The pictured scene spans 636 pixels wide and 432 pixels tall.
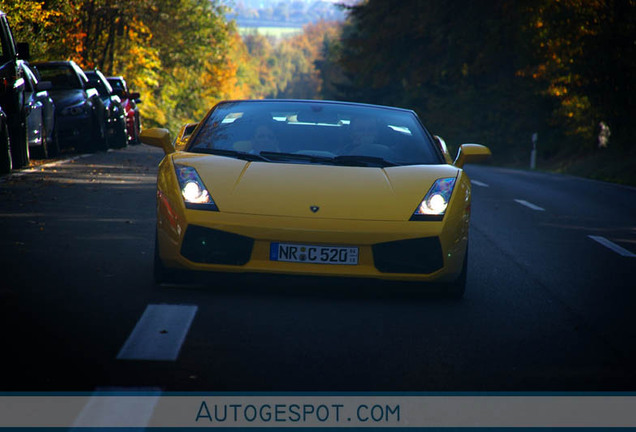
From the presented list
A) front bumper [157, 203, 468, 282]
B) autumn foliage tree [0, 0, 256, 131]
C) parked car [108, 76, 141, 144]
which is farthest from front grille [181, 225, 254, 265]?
parked car [108, 76, 141, 144]

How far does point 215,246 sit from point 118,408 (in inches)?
98.2

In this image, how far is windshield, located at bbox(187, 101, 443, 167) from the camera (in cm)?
716

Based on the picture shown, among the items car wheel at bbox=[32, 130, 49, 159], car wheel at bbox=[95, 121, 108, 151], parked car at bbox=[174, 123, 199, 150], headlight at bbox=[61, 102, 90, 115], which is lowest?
car wheel at bbox=[95, 121, 108, 151]

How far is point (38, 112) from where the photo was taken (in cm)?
1697

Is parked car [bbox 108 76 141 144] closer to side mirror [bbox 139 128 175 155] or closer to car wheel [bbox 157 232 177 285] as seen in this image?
side mirror [bbox 139 128 175 155]

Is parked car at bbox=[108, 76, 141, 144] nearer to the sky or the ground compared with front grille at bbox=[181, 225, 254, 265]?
nearer to the ground

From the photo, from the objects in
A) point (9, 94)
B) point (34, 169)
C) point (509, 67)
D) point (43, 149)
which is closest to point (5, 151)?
point (9, 94)

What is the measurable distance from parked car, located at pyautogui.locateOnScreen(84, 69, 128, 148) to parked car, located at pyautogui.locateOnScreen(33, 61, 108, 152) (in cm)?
93

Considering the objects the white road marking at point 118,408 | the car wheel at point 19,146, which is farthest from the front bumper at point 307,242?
the car wheel at point 19,146

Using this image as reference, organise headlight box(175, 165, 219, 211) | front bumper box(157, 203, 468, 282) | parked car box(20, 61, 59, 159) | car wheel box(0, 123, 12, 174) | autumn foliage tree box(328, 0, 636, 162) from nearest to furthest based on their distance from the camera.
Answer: front bumper box(157, 203, 468, 282) < headlight box(175, 165, 219, 211) < car wheel box(0, 123, 12, 174) < parked car box(20, 61, 59, 159) < autumn foliage tree box(328, 0, 636, 162)

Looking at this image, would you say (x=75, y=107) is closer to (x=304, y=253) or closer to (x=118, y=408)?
(x=304, y=253)

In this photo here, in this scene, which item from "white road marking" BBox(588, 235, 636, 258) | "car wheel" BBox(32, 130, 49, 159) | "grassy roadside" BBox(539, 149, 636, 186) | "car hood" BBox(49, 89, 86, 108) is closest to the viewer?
"white road marking" BBox(588, 235, 636, 258)

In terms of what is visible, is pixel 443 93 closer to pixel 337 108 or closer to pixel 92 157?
pixel 92 157

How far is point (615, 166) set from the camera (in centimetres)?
3088
